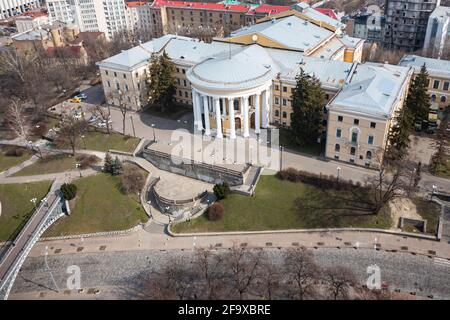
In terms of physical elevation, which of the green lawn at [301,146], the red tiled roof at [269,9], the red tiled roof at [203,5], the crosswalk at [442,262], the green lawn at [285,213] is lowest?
the crosswalk at [442,262]

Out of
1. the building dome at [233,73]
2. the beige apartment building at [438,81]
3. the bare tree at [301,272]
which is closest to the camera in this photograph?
the bare tree at [301,272]

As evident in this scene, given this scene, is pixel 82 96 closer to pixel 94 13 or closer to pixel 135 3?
pixel 94 13

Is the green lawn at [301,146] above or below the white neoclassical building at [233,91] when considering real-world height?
below

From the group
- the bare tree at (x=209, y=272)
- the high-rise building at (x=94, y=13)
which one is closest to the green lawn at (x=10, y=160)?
the bare tree at (x=209, y=272)

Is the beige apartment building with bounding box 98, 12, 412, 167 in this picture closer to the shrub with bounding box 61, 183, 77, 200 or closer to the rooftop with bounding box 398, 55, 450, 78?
the rooftop with bounding box 398, 55, 450, 78

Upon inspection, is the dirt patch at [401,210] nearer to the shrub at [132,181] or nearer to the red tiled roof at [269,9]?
the shrub at [132,181]

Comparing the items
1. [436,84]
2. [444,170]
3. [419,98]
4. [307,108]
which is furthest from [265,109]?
[436,84]
